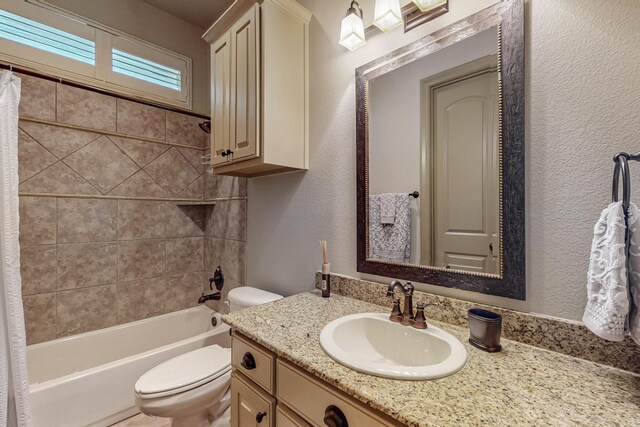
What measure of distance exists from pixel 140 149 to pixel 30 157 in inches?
25.5

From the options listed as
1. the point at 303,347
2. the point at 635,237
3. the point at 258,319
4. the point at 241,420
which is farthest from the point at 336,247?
the point at 635,237

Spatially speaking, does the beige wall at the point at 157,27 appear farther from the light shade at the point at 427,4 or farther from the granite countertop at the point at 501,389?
the granite countertop at the point at 501,389

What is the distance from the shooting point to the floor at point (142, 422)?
1721 mm

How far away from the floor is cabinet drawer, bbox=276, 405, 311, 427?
137cm

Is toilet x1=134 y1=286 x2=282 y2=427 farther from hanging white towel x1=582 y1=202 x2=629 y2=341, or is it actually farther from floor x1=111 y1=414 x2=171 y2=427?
hanging white towel x1=582 y1=202 x2=629 y2=341

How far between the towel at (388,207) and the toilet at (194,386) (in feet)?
2.64

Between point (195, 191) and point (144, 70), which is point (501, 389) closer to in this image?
point (195, 191)

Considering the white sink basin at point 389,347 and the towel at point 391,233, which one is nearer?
the white sink basin at point 389,347

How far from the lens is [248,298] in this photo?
5.32 ft

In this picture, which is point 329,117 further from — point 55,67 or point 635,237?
Result: point 55,67

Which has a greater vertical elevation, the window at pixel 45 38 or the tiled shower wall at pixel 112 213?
the window at pixel 45 38

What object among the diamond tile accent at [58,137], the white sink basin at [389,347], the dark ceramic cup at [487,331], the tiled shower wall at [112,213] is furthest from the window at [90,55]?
the dark ceramic cup at [487,331]

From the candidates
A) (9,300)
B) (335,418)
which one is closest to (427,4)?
(335,418)

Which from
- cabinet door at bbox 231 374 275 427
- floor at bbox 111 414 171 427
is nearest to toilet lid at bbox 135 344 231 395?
cabinet door at bbox 231 374 275 427
